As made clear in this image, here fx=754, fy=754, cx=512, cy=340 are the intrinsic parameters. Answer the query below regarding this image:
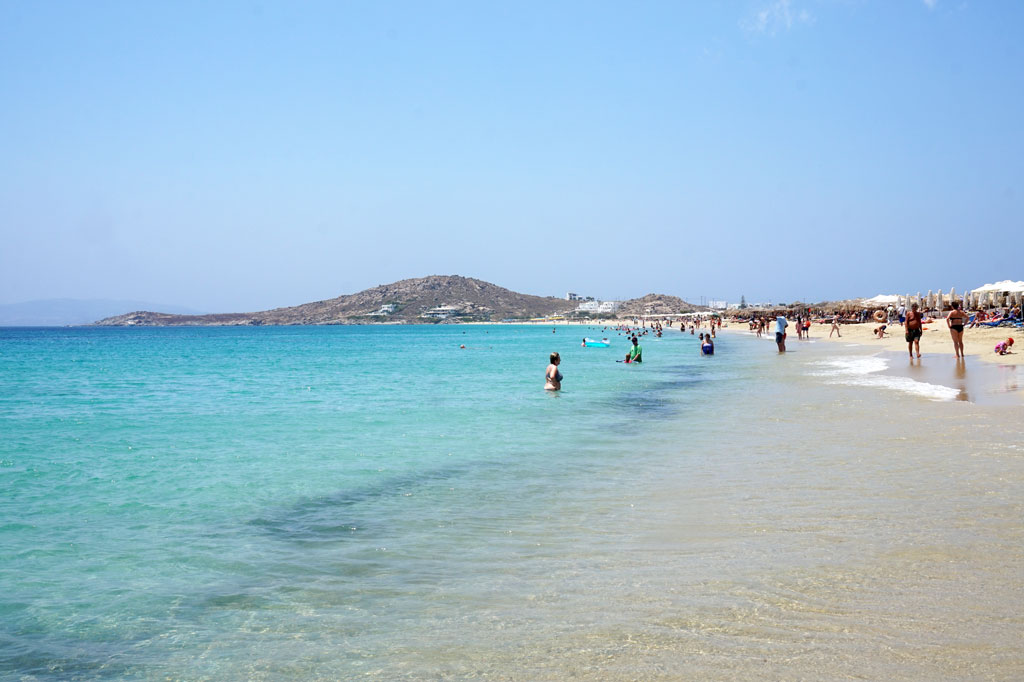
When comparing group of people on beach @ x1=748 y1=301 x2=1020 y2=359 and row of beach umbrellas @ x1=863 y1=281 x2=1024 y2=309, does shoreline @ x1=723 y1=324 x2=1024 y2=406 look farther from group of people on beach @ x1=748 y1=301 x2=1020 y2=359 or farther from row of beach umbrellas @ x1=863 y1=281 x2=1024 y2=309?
row of beach umbrellas @ x1=863 y1=281 x2=1024 y2=309

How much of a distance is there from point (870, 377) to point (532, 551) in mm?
18920

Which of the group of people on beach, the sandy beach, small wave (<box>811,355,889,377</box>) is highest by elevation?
the group of people on beach

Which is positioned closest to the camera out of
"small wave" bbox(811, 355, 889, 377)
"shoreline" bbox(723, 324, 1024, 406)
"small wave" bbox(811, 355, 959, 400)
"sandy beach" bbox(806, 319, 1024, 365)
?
"shoreline" bbox(723, 324, 1024, 406)

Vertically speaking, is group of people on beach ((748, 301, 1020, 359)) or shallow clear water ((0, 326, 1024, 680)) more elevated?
group of people on beach ((748, 301, 1020, 359))

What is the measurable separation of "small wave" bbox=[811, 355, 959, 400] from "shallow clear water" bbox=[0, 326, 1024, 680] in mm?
2782

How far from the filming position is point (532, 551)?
628 cm

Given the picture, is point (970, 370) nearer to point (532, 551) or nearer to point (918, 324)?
point (918, 324)

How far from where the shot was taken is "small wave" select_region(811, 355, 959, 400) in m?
17.2

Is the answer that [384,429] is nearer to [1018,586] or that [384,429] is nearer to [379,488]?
[379,488]

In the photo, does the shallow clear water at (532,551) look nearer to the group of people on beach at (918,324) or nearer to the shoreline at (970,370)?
the shoreline at (970,370)

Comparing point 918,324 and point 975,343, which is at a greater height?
point 918,324

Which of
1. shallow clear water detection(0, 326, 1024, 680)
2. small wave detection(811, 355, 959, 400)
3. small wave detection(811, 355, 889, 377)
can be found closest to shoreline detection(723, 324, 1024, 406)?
small wave detection(811, 355, 959, 400)

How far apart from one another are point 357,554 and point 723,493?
398 cm

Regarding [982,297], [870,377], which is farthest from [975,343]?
[982,297]
